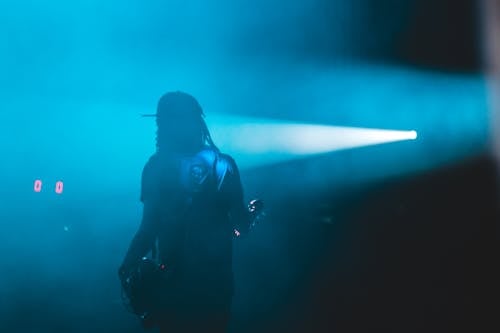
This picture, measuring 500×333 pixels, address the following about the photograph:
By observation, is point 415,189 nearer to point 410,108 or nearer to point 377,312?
point 410,108

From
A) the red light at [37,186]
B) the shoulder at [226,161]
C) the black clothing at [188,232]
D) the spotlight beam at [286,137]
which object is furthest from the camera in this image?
the red light at [37,186]

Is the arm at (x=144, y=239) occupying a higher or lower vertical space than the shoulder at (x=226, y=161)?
lower

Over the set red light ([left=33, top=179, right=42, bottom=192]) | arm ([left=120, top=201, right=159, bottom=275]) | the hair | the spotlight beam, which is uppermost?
the spotlight beam

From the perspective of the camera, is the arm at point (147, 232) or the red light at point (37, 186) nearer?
the arm at point (147, 232)

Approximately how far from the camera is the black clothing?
1783 millimetres

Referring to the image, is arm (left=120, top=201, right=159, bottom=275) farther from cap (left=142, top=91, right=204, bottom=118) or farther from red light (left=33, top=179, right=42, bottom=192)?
red light (left=33, top=179, right=42, bottom=192)

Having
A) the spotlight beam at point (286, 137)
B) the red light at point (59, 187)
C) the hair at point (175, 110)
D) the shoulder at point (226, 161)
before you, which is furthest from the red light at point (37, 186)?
the shoulder at point (226, 161)

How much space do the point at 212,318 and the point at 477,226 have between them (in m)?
3.24

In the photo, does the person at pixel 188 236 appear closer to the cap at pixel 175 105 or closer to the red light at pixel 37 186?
the cap at pixel 175 105

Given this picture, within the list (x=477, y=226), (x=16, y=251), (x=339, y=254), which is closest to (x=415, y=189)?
(x=477, y=226)

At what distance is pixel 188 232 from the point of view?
5.84 feet

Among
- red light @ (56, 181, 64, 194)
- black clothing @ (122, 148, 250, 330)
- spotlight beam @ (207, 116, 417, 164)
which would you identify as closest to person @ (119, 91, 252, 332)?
black clothing @ (122, 148, 250, 330)

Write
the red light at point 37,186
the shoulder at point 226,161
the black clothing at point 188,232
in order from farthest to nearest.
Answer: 1. the red light at point 37,186
2. the shoulder at point 226,161
3. the black clothing at point 188,232

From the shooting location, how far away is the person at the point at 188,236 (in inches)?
70.3
